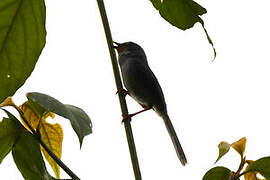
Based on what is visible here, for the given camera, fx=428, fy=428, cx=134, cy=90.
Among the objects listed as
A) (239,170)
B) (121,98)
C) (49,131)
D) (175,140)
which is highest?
(121,98)

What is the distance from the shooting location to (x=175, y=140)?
9.45 feet

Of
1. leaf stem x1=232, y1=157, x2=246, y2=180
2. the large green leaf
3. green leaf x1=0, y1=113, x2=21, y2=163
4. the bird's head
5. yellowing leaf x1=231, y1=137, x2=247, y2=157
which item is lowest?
leaf stem x1=232, y1=157, x2=246, y2=180

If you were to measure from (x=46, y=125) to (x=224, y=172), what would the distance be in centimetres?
57

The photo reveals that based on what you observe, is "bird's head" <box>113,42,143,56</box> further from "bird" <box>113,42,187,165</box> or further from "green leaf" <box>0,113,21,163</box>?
"green leaf" <box>0,113,21,163</box>

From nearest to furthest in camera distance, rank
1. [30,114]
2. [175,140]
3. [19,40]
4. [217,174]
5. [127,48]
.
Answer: [19,40]
[217,174]
[30,114]
[175,140]
[127,48]

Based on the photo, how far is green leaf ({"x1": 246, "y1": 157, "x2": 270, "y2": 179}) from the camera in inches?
47.8

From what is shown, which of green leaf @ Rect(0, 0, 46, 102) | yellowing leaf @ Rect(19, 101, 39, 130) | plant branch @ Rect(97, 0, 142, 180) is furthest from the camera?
yellowing leaf @ Rect(19, 101, 39, 130)

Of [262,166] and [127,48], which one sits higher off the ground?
[127,48]

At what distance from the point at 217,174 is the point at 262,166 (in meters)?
0.13

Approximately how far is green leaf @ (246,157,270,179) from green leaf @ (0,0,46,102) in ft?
2.31

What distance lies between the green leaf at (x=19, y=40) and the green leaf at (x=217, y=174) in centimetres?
60

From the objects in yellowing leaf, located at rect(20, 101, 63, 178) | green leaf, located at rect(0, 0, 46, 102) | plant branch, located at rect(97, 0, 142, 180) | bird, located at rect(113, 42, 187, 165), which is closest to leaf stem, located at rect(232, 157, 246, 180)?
plant branch, located at rect(97, 0, 142, 180)

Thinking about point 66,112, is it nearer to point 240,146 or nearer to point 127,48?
point 240,146

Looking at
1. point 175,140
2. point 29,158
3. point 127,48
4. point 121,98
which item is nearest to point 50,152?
point 29,158
